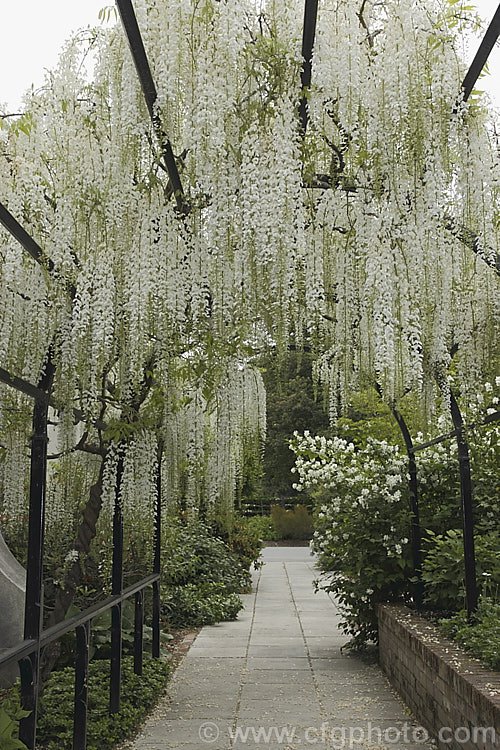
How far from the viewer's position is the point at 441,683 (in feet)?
11.1

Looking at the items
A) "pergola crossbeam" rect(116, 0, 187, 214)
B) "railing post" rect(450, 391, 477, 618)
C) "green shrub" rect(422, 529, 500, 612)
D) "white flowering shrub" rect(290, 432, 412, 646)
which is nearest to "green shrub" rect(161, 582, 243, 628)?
"white flowering shrub" rect(290, 432, 412, 646)

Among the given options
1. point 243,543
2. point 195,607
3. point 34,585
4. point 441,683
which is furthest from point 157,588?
point 243,543

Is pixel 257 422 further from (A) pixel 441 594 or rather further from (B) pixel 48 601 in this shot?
(B) pixel 48 601

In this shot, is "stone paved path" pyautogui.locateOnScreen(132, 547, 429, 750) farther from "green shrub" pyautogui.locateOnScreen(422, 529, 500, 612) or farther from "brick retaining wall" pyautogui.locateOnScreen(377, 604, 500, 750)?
"green shrub" pyautogui.locateOnScreen(422, 529, 500, 612)

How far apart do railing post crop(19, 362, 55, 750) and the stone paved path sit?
3.79 feet

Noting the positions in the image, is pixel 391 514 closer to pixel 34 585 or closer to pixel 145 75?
pixel 34 585

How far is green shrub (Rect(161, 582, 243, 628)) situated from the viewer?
7.09 m

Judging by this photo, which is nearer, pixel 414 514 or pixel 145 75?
pixel 145 75

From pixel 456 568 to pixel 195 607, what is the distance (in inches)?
141

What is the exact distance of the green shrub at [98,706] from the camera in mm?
3617

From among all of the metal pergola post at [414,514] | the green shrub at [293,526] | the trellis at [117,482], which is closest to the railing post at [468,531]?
the trellis at [117,482]

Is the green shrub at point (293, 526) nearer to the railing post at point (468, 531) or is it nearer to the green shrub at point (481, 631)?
the green shrub at point (481, 631)

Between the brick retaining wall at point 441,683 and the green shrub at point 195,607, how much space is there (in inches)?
104

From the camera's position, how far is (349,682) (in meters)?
4.90
